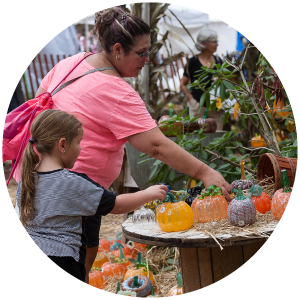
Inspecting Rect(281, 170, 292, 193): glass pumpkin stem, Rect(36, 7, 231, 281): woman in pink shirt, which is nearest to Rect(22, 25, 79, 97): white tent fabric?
Rect(36, 7, 231, 281): woman in pink shirt

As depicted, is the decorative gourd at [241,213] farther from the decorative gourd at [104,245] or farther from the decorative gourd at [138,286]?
the decorative gourd at [104,245]

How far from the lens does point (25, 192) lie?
1.35 meters

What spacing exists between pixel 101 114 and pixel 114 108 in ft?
0.21

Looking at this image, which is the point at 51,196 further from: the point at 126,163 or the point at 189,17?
the point at 189,17

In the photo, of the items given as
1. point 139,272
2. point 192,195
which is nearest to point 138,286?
point 139,272

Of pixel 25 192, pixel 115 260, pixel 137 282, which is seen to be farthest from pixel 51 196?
pixel 115 260

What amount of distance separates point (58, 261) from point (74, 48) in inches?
246

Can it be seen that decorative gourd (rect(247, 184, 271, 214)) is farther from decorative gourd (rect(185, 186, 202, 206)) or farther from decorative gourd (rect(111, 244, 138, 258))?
decorative gourd (rect(111, 244, 138, 258))

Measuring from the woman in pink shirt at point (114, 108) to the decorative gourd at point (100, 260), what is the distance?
1241 mm

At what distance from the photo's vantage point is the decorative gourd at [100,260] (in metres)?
2.82

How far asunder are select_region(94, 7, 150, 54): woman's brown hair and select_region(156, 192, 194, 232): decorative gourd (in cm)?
74

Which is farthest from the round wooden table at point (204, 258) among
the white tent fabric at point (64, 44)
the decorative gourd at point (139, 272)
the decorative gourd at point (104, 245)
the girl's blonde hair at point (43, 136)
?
the white tent fabric at point (64, 44)

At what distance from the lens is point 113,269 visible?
2596 mm

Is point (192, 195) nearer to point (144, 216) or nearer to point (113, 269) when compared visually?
point (144, 216)
